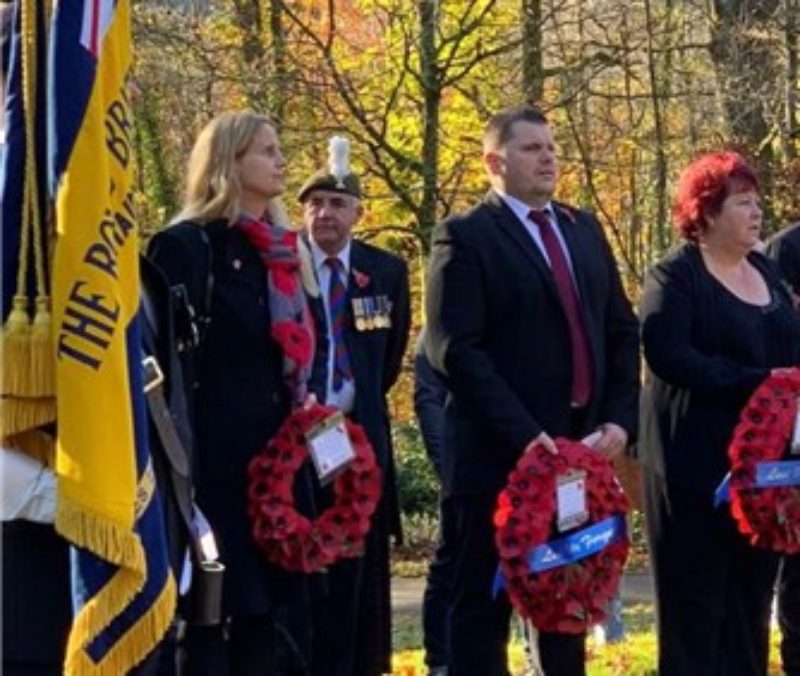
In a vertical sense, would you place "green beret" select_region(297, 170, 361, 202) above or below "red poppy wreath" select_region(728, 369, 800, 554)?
above

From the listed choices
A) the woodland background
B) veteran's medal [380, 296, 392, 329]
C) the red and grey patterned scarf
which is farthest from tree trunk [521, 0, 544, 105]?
the red and grey patterned scarf

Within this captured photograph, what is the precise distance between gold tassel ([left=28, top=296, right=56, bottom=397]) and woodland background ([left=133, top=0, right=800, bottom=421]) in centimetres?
1277

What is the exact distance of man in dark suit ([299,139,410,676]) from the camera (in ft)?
19.7

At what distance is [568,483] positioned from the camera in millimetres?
5152

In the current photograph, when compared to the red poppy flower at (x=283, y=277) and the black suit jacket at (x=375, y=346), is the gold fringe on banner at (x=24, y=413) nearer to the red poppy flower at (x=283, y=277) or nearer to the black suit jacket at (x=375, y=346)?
the red poppy flower at (x=283, y=277)

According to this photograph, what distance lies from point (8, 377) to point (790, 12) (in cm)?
1375

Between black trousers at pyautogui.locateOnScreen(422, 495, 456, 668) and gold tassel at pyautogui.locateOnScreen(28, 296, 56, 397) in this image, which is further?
black trousers at pyautogui.locateOnScreen(422, 495, 456, 668)

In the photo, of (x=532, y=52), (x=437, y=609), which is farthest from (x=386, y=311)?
(x=532, y=52)

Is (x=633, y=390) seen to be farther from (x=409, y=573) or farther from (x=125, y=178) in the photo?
(x=409, y=573)

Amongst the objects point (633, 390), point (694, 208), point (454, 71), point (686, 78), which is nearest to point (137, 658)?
point (633, 390)

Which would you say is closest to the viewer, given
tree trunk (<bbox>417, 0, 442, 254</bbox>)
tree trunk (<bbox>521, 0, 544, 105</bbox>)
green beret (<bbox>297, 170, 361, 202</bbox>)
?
green beret (<bbox>297, 170, 361, 202</bbox>)

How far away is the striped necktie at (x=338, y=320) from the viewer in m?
6.17

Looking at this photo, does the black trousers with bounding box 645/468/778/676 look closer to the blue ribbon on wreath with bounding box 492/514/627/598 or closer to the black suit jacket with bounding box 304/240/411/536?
the blue ribbon on wreath with bounding box 492/514/627/598

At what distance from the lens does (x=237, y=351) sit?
499 centimetres
